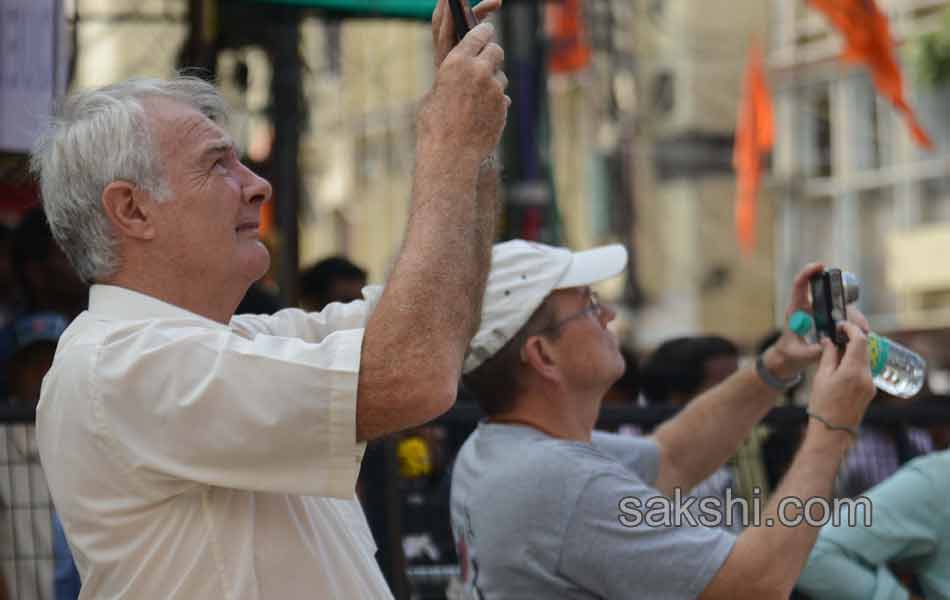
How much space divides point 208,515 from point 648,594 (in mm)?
980

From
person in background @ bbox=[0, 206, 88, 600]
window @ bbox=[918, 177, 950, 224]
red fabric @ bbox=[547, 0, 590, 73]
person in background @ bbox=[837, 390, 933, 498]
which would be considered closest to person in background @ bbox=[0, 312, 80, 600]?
person in background @ bbox=[0, 206, 88, 600]

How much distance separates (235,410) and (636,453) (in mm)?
1654

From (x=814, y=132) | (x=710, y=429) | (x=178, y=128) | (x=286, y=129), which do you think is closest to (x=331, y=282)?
(x=286, y=129)

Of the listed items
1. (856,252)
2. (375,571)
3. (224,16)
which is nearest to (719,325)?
(856,252)

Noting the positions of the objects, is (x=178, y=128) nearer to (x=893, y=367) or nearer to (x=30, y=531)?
(x=893, y=367)

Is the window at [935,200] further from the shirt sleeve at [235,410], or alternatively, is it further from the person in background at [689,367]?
the shirt sleeve at [235,410]

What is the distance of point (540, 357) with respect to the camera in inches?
139

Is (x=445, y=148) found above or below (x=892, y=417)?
above

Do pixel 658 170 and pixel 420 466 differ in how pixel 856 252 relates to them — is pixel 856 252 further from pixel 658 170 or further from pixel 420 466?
pixel 420 466

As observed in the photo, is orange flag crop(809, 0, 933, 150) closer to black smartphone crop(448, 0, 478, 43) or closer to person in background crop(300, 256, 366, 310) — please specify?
person in background crop(300, 256, 366, 310)

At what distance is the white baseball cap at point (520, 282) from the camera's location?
3.52m

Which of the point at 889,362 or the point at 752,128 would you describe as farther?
the point at 752,128

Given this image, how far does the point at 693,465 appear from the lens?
3895 mm

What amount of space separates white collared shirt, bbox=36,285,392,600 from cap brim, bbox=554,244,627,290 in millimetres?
1157
